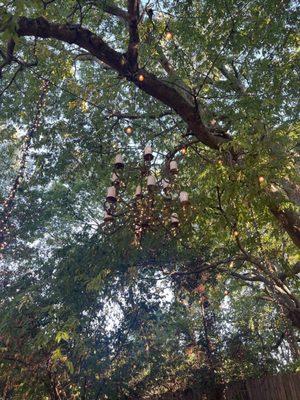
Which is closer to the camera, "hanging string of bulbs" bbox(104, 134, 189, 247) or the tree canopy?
"hanging string of bulbs" bbox(104, 134, 189, 247)

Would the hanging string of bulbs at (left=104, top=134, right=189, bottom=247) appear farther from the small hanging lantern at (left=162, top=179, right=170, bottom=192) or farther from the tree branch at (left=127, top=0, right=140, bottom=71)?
the tree branch at (left=127, top=0, right=140, bottom=71)

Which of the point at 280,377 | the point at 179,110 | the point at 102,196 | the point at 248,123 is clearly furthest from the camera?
the point at 102,196

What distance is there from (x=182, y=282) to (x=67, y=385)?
119 inches

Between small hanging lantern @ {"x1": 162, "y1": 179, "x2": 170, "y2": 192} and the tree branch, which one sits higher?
the tree branch

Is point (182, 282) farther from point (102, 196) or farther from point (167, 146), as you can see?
point (102, 196)

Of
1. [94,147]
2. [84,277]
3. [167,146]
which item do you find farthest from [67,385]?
[167,146]

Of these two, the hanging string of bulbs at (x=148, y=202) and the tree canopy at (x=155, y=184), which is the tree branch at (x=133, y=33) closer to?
the tree canopy at (x=155, y=184)

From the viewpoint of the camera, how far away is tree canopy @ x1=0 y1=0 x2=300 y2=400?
471cm

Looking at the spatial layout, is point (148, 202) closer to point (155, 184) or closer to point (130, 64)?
point (155, 184)

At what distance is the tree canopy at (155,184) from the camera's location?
4.71 meters

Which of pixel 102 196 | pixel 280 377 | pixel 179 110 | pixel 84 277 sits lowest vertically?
pixel 280 377

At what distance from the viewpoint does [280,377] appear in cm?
728

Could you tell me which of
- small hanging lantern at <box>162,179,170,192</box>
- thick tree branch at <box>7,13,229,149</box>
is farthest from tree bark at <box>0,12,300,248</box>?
small hanging lantern at <box>162,179,170,192</box>

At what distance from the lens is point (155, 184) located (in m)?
4.43
